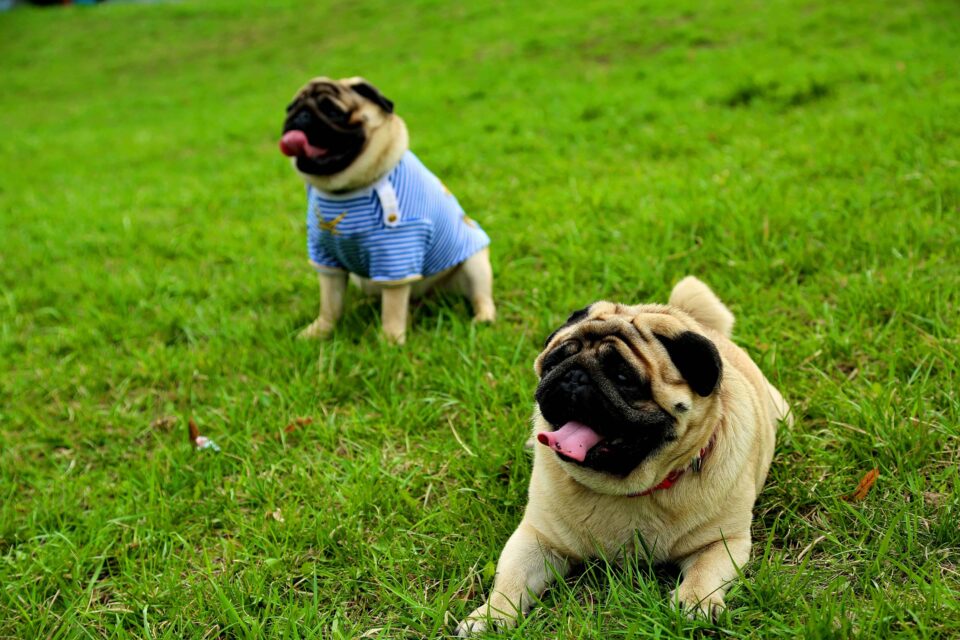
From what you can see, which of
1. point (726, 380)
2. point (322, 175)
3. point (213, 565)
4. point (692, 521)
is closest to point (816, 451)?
point (726, 380)

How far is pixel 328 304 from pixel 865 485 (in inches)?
116

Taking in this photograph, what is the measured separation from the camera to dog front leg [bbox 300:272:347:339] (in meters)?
4.57

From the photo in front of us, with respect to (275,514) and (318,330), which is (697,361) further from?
(318,330)

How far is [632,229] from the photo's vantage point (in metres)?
5.08

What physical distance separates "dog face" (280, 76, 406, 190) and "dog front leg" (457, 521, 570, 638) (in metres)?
2.34

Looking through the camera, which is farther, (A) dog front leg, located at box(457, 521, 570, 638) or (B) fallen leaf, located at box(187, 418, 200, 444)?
(B) fallen leaf, located at box(187, 418, 200, 444)

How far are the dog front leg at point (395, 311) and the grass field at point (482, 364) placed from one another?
172 millimetres

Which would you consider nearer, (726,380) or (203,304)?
(726,380)

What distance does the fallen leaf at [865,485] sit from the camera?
276 centimetres

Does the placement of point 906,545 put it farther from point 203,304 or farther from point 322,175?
point 203,304

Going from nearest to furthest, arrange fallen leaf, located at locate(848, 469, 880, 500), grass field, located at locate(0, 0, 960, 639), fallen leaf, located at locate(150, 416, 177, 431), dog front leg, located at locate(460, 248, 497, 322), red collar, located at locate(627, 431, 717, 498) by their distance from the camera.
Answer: red collar, located at locate(627, 431, 717, 498)
grass field, located at locate(0, 0, 960, 639)
fallen leaf, located at locate(848, 469, 880, 500)
fallen leaf, located at locate(150, 416, 177, 431)
dog front leg, located at locate(460, 248, 497, 322)

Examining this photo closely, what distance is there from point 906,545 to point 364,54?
1415 cm

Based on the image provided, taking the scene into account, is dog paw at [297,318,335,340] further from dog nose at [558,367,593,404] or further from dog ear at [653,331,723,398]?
dog ear at [653,331,723,398]

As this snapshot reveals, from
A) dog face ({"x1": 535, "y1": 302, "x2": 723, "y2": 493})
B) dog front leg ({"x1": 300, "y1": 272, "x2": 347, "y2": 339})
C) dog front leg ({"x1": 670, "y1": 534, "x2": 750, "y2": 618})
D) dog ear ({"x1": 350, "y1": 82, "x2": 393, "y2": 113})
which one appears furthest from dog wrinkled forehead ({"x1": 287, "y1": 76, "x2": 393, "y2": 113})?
dog front leg ({"x1": 670, "y1": 534, "x2": 750, "y2": 618})
